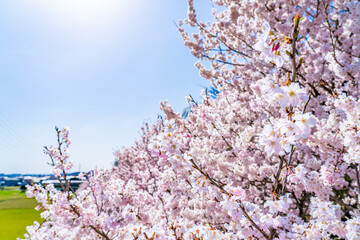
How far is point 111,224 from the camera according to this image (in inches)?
177

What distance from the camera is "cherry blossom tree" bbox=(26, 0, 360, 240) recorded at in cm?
201

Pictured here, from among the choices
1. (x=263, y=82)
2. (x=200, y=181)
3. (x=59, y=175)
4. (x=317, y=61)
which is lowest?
(x=200, y=181)

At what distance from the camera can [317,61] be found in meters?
5.31

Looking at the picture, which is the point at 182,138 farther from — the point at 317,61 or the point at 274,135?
the point at 317,61

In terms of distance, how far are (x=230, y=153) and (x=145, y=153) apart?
8.94 metres

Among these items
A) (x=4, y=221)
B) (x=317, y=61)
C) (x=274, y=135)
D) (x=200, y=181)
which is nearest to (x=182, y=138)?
(x=200, y=181)

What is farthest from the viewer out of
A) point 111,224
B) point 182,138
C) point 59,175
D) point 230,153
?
point 230,153

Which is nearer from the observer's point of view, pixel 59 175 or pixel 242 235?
pixel 242 235

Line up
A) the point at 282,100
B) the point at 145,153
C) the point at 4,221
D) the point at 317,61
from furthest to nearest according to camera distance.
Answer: the point at 4,221, the point at 145,153, the point at 317,61, the point at 282,100

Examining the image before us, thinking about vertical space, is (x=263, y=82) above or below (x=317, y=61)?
below

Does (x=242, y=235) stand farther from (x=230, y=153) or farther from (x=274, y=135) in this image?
(x=230, y=153)

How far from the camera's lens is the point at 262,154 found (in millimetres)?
5664

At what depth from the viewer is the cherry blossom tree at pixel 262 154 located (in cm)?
201

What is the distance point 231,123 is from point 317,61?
2779mm
